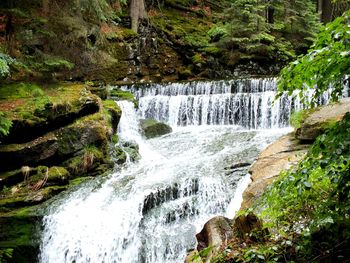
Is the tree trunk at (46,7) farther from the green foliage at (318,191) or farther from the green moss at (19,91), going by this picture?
the green foliage at (318,191)

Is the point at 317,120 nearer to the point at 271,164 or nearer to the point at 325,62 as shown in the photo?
the point at 271,164

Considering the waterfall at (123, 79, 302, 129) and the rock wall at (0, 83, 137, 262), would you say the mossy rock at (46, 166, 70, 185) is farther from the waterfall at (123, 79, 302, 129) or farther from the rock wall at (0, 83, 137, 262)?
the waterfall at (123, 79, 302, 129)

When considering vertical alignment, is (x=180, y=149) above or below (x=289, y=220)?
below

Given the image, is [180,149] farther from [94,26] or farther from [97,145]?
[94,26]

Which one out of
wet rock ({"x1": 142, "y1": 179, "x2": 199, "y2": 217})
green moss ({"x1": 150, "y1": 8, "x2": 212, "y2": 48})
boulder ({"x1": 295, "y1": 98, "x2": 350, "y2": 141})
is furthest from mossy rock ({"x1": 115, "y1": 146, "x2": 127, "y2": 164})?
green moss ({"x1": 150, "y1": 8, "x2": 212, "y2": 48})

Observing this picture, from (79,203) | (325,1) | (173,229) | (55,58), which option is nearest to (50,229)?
(79,203)

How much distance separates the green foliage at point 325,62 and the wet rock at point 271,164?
3.33m

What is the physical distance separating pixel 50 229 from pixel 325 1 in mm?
21132

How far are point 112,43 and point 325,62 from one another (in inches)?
665

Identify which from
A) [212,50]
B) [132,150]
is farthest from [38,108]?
[212,50]

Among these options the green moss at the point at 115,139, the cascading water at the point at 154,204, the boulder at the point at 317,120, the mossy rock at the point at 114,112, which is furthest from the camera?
the mossy rock at the point at 114,112

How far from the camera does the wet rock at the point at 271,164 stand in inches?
231

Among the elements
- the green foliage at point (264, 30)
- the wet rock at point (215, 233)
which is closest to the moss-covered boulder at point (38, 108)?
the wet rock at point (215, 233)

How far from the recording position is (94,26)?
39.4ft
